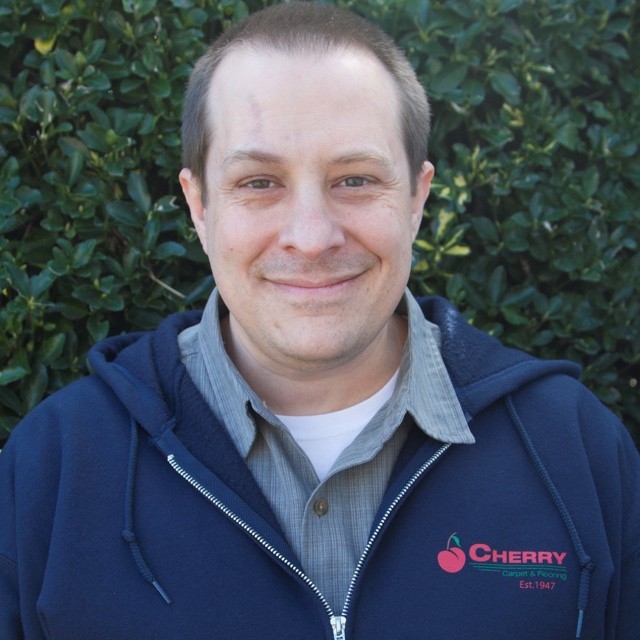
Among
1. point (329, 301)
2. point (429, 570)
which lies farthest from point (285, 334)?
point (429, 570)

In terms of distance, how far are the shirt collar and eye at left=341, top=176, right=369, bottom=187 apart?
0.42 meters

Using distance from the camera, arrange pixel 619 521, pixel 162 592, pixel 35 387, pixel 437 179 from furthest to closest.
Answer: pixel 437 179 → pixel 35 387 → pixel 619 521 → pixel 162 592

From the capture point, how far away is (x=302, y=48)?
212 centimetres

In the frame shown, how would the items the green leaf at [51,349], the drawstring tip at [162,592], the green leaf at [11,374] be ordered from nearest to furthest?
the drawstring tip at [162,592] < the green leaf at [11,374] < the green leaf at [51,349]

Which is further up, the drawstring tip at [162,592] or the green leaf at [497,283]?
the green leaf at [497,283]

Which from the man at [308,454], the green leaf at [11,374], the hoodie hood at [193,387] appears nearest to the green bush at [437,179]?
the green leaf at [11,374]

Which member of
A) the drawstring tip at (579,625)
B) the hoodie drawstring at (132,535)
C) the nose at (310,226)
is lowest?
the drawstring tip at (579,625)

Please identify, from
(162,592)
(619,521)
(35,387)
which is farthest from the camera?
(35,387)

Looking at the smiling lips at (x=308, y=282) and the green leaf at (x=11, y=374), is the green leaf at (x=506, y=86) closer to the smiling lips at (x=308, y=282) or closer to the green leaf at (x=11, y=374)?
the smiling lips at (x=308, y=282)

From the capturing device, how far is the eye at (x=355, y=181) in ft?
7.00

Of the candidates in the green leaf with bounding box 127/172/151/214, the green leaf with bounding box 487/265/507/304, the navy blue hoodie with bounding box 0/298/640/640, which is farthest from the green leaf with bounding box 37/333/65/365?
the green leaf with bounding box 487/265/507/304

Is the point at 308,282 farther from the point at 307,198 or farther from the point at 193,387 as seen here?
the point at 193,387

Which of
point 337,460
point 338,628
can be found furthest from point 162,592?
point 337,460

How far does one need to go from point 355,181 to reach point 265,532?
32.6 inches
